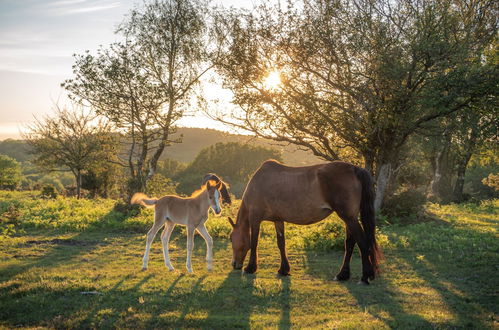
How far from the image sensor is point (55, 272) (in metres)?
9.60

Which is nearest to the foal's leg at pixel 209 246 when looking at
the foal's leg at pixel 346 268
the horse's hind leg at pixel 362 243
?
the foal's leg at pixel 346 268

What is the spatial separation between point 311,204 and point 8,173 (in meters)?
53.5

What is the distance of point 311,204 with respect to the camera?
9.22 metres

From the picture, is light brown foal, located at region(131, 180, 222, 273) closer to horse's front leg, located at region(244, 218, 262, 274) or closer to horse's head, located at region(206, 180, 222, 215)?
horse's head, located at region(206, 180, 222, 215)

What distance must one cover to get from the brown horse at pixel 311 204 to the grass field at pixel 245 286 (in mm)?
633

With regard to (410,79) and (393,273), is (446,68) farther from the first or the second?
(393,273)

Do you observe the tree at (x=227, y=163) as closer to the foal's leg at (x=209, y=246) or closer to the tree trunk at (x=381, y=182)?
the tree trunk at (x=381, y=182)

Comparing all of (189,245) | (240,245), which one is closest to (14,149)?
(189,245)

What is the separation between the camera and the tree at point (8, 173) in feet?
159

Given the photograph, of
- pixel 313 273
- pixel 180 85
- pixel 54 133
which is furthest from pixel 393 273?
pixel 54 133

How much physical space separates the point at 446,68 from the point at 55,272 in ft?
47.3

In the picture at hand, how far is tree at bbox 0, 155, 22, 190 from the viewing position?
48469 millimetres

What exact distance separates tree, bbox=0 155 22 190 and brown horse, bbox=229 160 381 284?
153 feet

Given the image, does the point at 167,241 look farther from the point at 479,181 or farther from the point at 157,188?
the point at 479,181
